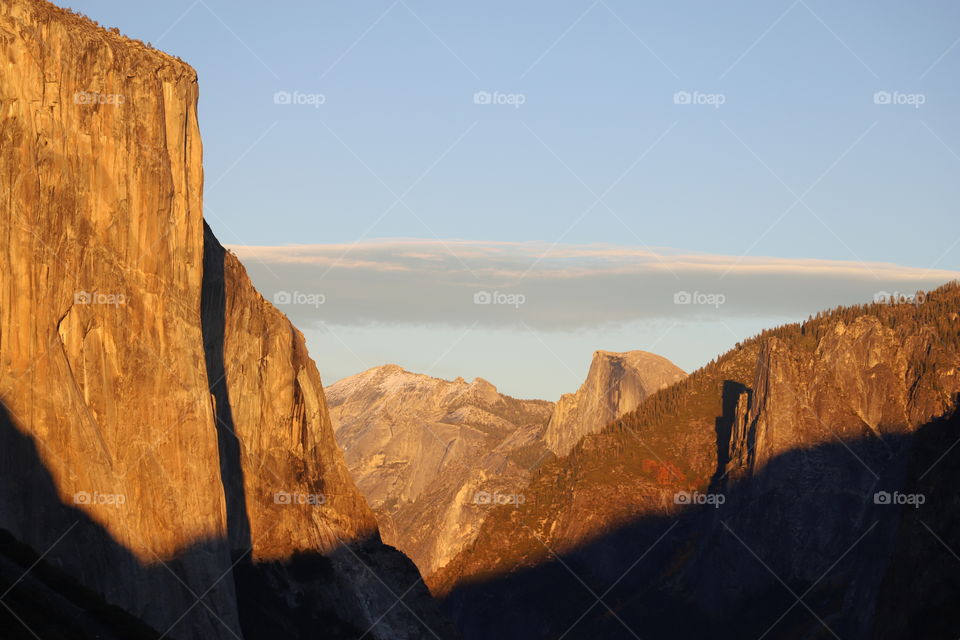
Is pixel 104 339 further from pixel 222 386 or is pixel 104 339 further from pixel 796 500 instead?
pixel 796 500

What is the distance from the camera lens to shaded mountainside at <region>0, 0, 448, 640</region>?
65.8 m

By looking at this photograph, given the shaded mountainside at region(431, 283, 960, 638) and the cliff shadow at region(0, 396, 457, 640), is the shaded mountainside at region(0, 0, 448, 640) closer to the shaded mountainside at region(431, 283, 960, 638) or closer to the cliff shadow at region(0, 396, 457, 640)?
the cliff shadow at region(0, 396, 457, 640)

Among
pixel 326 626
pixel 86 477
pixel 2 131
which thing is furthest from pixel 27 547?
pixel 326 626

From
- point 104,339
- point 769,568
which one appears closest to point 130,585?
point 104,339

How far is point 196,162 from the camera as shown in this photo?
84.9 metres

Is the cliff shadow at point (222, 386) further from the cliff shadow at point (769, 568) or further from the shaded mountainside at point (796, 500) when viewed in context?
the shaded mountainside at point (796, 500)

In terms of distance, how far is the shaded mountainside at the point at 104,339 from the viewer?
65750 mm

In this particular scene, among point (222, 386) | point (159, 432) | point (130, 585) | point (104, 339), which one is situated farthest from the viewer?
point (222, 386)

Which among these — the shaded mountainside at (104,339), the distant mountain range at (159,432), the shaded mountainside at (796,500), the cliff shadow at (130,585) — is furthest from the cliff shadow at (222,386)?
the shaded mountainside at (796,500)

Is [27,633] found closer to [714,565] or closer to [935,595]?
[935,595]

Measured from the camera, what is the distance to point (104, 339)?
238 feet

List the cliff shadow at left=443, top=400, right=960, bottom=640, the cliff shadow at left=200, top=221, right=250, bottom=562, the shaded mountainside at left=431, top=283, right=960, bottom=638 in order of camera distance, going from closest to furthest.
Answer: the cliff shadow at left=200, top=221, right=250, bottom=562 → the cliff shadow at left=443, top=400, right=960, bottom=640 → the shaded mountainside at left=431, top=283, right=960, bottom=638

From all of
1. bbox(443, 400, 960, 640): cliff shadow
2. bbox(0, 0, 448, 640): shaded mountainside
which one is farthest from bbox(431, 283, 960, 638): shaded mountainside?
bbox(0, 0, 448, 640): shaded mountainside

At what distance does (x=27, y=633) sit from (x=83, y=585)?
1584 cm
